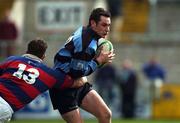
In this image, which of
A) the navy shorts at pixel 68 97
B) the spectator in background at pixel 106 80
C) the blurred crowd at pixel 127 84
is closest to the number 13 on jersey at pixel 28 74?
the navy shorts at pixel 68 97

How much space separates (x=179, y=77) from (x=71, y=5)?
400 cm

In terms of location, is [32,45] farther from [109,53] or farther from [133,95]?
[133,95]

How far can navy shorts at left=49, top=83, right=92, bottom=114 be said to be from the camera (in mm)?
12047

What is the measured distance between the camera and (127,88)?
A: 24.0m

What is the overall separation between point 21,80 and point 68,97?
1351mm

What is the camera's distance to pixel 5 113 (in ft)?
35.3

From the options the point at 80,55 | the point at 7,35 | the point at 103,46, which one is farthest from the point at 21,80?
the point at 7,35

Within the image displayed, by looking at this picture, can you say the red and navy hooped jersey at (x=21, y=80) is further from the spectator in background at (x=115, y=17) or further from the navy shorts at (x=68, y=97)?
the spectator in background at (x=115, y=17)

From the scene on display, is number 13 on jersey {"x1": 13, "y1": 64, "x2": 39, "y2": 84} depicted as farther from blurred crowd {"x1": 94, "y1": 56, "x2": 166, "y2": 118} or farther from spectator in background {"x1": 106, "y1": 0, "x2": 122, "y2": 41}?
spectator in background {"x1": 106, "y1": 0, "x2": 122, "y2": 41}

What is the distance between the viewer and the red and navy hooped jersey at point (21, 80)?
10.8m

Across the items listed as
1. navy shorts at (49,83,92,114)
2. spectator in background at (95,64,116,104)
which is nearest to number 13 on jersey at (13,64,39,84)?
navy shorts at (49,83,92,114)

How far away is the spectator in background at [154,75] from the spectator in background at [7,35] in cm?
394

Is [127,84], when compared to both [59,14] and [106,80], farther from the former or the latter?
[59,14]

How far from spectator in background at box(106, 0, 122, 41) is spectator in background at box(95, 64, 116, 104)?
62.5 inches
